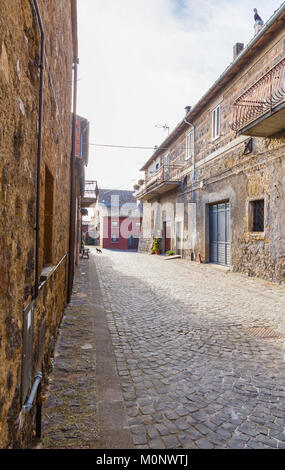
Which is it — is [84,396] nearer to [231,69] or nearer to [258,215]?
[258,215]

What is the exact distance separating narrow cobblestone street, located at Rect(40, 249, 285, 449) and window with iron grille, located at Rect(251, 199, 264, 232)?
3644mm

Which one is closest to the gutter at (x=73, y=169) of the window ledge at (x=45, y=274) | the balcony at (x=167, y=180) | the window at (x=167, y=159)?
the window ledge at (x=45, y=274)

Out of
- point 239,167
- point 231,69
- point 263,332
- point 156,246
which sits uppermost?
point 231,69

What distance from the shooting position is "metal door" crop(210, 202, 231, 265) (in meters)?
11.0

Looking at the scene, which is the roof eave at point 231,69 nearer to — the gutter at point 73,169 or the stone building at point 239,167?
the stone building at point 239,167

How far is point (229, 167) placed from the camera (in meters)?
10.2

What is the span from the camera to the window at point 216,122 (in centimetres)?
1112

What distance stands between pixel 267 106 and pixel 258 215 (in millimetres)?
3201

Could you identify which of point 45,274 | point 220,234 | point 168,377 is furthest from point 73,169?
point 220,234

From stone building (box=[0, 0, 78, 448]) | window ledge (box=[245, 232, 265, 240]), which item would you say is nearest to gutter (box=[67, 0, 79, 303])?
stone building (box=[0, 0, 78, 448])

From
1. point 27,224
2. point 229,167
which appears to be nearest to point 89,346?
point 27,224

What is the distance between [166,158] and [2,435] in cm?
1853

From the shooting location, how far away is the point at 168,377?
9.22ft

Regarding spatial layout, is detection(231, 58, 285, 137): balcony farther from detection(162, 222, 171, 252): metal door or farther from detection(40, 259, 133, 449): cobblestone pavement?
detection(162, 222, 171, 252): metal door
